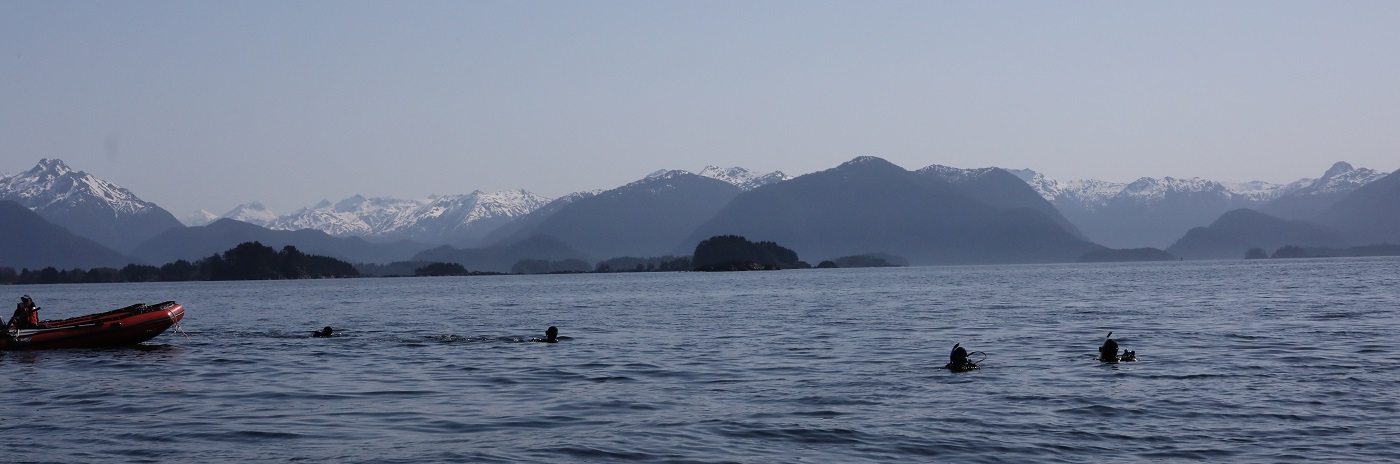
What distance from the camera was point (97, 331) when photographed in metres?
47.0

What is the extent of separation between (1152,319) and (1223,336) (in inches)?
479

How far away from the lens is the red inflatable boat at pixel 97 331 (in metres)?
46.2

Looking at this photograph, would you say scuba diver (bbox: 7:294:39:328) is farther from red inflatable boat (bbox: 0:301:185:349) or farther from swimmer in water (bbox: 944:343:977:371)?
swimmer in water (bbox: 944:343:977:371)

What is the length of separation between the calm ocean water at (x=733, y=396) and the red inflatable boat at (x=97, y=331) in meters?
0.89

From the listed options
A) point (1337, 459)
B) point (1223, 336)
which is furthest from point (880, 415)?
point (1223, 336)

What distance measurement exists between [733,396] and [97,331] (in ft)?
101

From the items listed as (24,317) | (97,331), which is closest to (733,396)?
(97,331)

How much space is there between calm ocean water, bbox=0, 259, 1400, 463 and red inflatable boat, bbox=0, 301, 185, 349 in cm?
89

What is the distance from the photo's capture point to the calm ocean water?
2134 cm

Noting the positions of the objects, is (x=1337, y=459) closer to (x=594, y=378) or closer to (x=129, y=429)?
(x=594, y=378)

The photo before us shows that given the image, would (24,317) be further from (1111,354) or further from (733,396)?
(1111,354)

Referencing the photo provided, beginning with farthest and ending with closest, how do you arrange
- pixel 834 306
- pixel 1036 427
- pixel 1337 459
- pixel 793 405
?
pixel 834 306 < pixel 793 405 < pixel 1036 427 < pixel 1337 459

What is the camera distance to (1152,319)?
5634cm

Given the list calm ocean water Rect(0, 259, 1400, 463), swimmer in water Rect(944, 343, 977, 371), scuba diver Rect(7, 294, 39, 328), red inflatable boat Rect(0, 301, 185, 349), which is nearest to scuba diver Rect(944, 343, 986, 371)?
swimmer in water Rect(944, 343, 977, 371)
